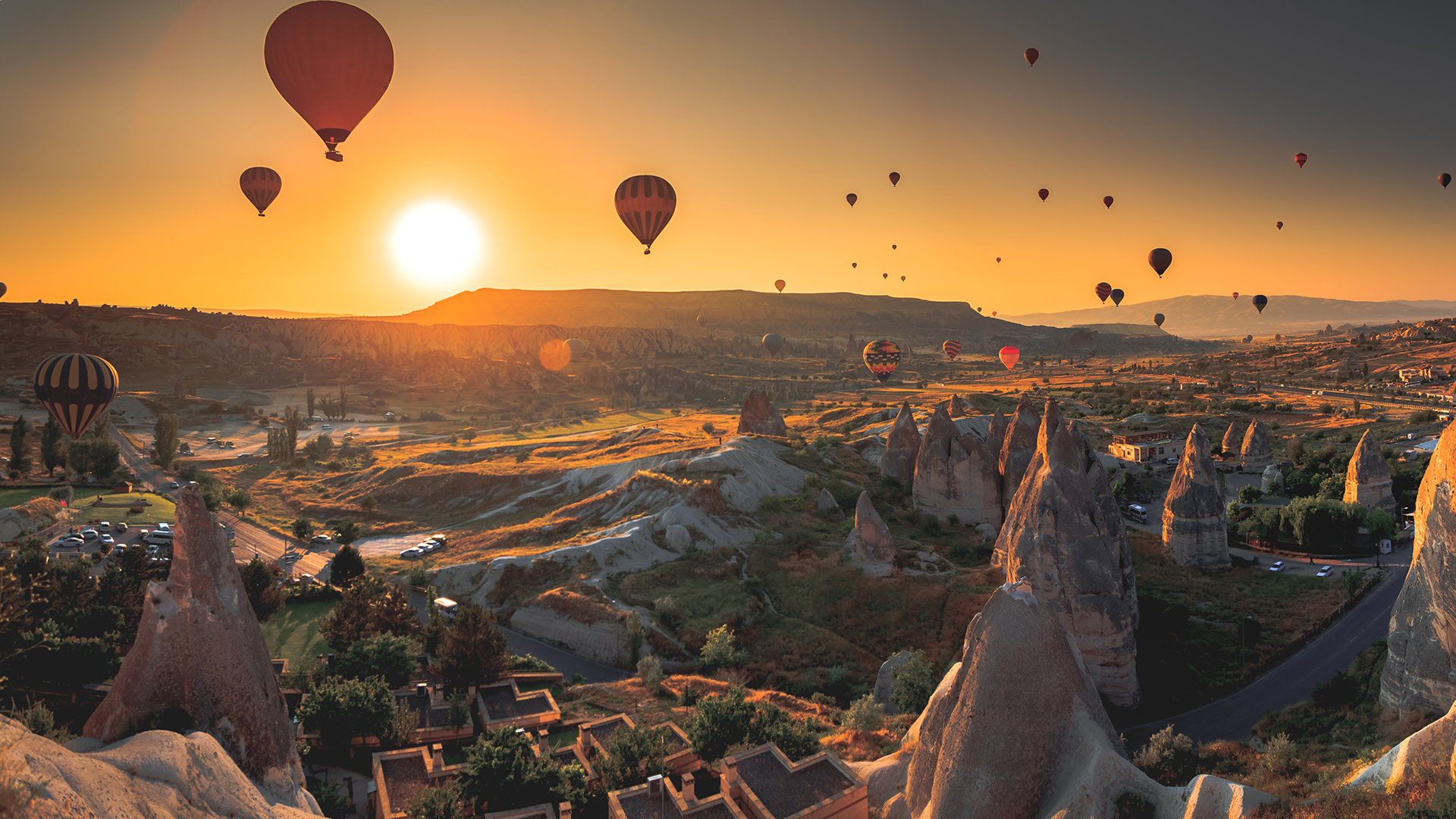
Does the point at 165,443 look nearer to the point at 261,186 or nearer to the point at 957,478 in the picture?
the point at 261,186

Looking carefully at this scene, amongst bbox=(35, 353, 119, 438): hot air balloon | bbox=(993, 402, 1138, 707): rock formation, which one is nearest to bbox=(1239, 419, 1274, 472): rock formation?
bbox=(993, 402, 1138, 707): rock formation

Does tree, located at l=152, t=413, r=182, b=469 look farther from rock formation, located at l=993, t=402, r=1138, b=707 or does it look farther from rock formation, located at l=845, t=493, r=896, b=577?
rock formation, located at l=993, t=402, r=1138, b=707

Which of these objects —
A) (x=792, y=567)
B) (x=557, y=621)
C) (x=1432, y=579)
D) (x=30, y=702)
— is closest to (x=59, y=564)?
(x=30, y=702)

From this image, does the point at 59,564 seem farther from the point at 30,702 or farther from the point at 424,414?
the point at 424,414

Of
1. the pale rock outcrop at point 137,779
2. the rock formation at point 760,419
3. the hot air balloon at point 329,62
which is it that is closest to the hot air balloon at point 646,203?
the hot air balloon at point 329,62

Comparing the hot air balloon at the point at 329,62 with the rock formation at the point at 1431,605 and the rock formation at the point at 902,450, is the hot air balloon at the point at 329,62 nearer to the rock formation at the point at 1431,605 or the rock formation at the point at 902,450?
the rock formation at the point at 1431,605
